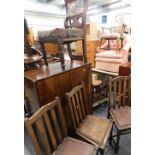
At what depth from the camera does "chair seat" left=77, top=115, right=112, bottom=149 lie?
1.40m

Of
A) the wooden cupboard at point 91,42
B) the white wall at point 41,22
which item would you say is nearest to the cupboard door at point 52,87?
the wooden cupboard at point 91,42

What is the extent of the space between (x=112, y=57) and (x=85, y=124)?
129cm

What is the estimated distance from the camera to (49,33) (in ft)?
5.44

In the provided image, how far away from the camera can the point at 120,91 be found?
1900mm

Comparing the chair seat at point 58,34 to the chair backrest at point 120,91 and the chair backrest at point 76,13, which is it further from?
the chair backrest at point 120,91

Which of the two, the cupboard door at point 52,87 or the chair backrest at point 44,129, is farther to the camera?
the cupboard door at point 52,87

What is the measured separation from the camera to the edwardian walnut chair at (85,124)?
142cm

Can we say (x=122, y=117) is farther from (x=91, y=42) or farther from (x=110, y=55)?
(x=91, y=42)

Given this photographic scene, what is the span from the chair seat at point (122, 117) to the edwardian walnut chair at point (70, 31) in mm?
895

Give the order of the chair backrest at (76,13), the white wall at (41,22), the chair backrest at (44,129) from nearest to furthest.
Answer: the chair backrest at (44,129)
the chair backrest at (76,13)
the white wall at (41,22)

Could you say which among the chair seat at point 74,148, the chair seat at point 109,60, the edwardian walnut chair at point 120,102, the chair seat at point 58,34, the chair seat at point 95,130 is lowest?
the chair seat at point 74,148

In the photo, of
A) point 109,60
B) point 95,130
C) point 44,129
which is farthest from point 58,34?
point 109,60
